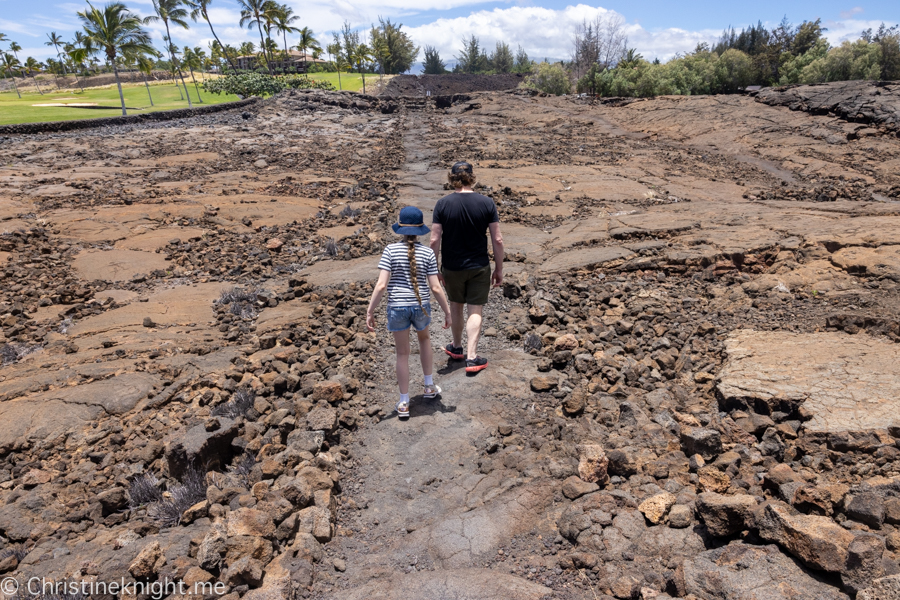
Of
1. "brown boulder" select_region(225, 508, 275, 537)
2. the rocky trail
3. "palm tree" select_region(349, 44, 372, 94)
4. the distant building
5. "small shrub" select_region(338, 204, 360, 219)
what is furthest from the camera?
the distant building

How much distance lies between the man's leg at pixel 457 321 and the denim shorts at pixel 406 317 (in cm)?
94

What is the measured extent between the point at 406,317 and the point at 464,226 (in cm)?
105

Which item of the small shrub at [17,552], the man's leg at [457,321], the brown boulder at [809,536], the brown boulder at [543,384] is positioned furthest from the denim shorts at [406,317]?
the small shrub at [17,552]

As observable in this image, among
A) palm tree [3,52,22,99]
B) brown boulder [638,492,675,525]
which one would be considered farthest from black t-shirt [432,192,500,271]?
palm tree [3,52,22,99]

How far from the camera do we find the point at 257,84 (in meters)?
45.5

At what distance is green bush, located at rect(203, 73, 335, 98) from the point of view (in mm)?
45062

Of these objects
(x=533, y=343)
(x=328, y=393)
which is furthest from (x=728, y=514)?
(x=328, y=393)

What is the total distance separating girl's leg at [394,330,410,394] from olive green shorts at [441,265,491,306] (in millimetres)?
865

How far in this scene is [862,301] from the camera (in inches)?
199

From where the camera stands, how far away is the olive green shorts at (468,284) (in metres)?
4.66

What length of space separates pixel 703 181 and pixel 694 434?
12.6 metres

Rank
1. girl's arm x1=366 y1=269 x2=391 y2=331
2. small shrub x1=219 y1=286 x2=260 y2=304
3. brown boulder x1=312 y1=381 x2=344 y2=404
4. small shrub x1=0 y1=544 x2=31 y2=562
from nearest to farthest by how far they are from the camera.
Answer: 1. small shrub x1=0 y1=544 x2=31 y2=562
2. girl's arm x1=366 y1=269 x2=391 y2=331
3. brown boulder x1=312 y1=381 x2=344 y2=404
4. small shrub x1=219 y1=286 x2=260 y2=304

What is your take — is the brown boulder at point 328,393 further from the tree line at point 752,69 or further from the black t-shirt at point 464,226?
the tree line at point 752,69

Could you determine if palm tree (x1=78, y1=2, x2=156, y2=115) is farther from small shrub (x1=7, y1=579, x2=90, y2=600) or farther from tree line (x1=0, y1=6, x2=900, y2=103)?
small shrub (x1=7, y1=579, x2=90, y2=600)
